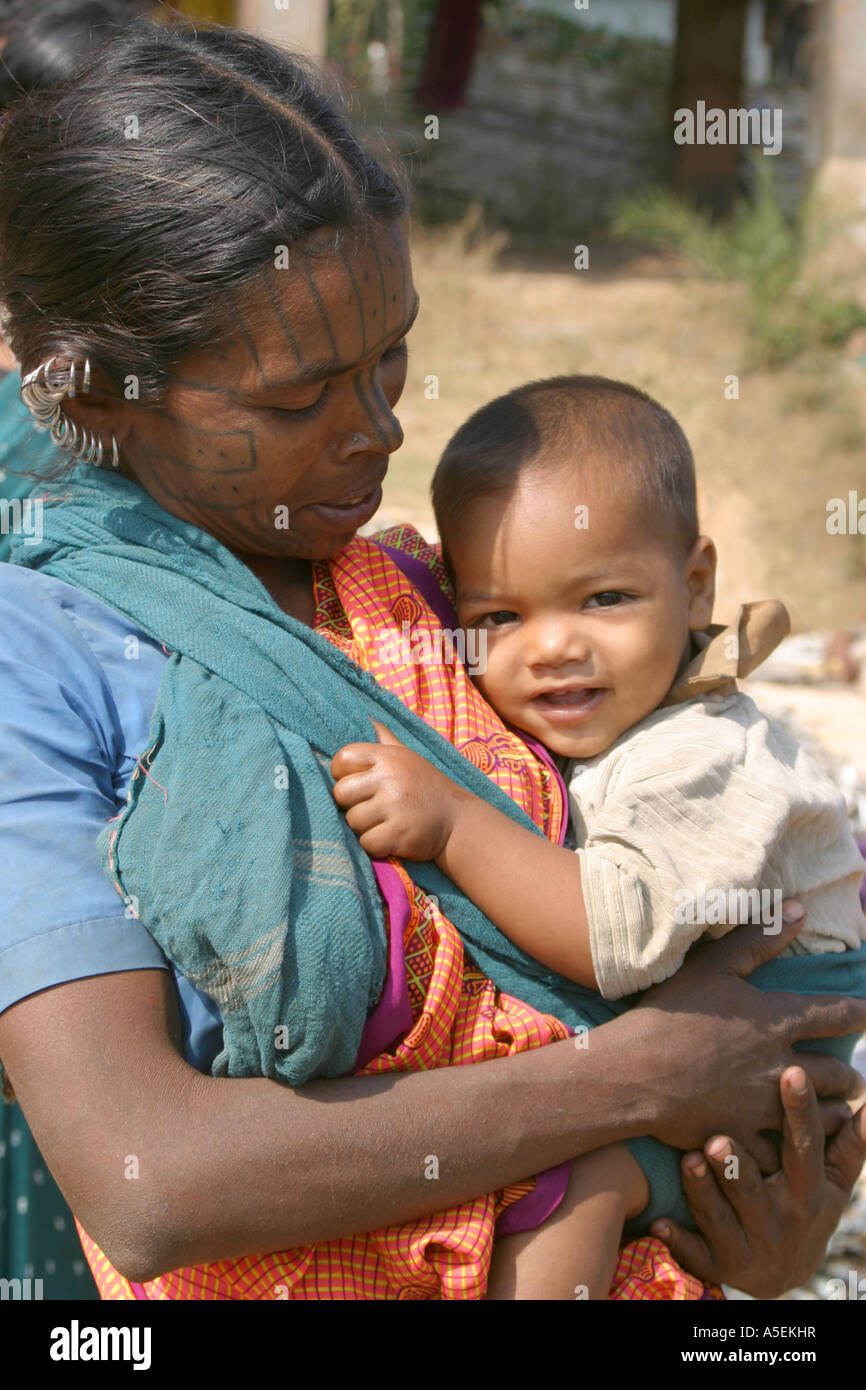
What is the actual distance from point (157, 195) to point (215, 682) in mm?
606

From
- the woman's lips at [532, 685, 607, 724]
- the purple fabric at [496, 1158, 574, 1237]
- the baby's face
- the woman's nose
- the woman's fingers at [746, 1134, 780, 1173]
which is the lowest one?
the woman's fingers at [746, 1134, 780, 1173]

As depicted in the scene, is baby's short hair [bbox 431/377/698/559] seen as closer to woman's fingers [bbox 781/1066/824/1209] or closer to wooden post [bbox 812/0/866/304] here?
woman's fingers [bbox 781/1066/824/1209]

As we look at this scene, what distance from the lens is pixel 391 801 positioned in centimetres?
161

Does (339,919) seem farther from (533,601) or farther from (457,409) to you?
(457,409)

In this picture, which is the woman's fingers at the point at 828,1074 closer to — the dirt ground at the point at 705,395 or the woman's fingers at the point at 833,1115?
the woman's fingers at the point at 833,1115

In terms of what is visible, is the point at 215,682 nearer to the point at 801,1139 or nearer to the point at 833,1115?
the point at 801,1139

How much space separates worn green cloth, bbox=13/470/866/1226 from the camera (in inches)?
57.6

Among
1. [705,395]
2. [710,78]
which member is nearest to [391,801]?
[705,395]

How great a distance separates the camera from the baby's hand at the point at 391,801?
1.60 m

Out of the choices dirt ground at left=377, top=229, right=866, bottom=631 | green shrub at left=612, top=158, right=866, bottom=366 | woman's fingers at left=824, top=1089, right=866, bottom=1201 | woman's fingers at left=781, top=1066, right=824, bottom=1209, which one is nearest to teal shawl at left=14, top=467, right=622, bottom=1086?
woman's fingers at left=781, top=1066, right=824, bottom=1209

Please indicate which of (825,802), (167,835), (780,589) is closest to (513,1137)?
(167,835)

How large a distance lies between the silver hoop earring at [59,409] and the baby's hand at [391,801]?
1.85 feet

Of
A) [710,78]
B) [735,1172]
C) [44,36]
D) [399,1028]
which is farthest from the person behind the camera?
[710,78]

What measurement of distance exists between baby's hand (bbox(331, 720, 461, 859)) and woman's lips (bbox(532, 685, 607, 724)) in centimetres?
34
